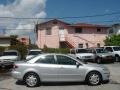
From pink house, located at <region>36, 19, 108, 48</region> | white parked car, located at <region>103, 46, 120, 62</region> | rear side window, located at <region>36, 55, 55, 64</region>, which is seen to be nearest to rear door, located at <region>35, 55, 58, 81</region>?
rear side window, located at <region>36, 55, 55, 64</region>

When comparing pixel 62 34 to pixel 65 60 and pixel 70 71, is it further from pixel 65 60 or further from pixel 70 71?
pixel 70 71

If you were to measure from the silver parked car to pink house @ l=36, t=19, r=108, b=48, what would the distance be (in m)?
40.1

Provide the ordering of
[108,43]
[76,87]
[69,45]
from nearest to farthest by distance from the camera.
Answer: [76,87] → [108,43] → [69,45]

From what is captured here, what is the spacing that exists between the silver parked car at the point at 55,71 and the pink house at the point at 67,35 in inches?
1578

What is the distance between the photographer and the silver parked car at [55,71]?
1455cm

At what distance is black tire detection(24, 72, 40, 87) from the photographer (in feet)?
47.8

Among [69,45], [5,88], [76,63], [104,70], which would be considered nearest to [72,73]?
[76,63]

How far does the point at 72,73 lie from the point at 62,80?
0.58 meters

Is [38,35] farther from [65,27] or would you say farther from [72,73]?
[72,73]

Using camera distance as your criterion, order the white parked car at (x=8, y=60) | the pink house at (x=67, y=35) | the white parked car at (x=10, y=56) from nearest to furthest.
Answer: the white parked car at (x=8, y=60) → the white parked car at (x=10, y=56) → the pink house at (x=67, y=35)

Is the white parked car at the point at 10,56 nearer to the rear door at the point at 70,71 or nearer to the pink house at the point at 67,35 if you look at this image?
the rear door at the point at 70,71

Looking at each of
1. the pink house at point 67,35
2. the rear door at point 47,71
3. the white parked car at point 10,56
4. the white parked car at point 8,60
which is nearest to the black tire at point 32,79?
the rear door at point 47,71

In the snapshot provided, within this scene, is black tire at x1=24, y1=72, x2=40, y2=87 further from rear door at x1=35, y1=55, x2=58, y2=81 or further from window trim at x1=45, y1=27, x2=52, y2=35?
window trim at x1=45, y1=27, x2=52, y2=35

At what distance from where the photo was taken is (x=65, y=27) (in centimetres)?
5609
